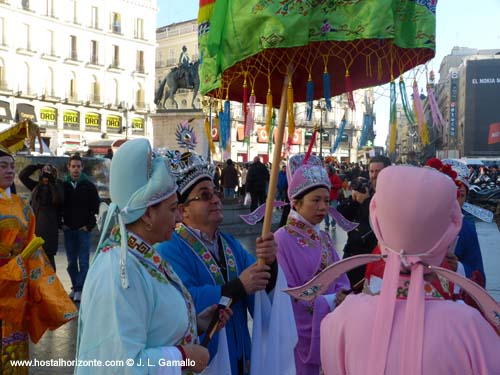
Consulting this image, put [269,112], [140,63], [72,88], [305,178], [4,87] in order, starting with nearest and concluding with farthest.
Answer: [269,112] < [305,178] < [4,87] < [72,88] < [140,63]

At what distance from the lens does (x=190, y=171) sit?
2.94 metres

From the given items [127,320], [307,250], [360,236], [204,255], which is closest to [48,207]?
[360,236]

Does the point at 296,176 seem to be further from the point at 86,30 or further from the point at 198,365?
the point at 86,30

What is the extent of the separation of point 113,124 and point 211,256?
176 feet

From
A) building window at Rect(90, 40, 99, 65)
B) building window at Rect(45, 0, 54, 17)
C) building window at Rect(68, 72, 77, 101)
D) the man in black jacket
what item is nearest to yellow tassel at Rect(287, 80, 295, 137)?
the man in black jacket

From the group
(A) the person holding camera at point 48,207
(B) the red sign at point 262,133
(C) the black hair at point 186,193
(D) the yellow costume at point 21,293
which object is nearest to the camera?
(C) the black hair at point 186,193

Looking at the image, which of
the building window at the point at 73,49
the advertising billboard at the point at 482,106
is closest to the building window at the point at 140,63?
the building window at the point at 73,49

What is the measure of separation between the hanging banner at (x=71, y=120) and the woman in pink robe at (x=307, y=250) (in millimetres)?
49146

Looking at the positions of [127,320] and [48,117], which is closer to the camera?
[127,320]

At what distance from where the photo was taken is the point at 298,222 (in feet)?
12.6

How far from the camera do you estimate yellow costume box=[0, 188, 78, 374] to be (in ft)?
12.7

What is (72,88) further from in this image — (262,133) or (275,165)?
(275,165)

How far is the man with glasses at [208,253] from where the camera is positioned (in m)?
2.78

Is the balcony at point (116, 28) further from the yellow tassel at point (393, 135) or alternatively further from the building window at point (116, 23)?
the yellow tassel at point (393, 135)
